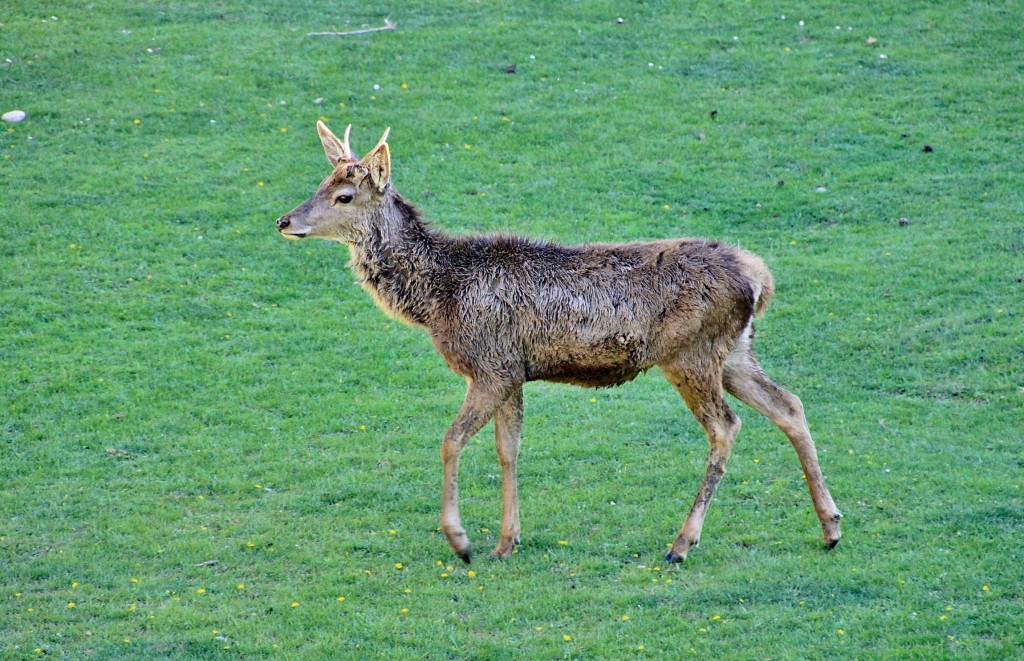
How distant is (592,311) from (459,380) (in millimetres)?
4088

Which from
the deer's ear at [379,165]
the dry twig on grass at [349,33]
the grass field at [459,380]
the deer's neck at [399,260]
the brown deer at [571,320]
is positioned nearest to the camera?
the grass field at [459,380]

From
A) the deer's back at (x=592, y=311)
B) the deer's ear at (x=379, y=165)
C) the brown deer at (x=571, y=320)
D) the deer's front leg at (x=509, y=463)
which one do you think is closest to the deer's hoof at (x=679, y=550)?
the brown deer at (x=571, y=320)

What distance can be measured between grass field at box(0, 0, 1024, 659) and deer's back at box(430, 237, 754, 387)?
4.58 ft

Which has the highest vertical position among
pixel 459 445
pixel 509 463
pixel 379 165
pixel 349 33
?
pixel 379 165

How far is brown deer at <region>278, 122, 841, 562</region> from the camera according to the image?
29.1 ft

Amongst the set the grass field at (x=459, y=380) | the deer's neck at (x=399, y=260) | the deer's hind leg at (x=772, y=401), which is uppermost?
the deer's neck at (x=399, y=260)

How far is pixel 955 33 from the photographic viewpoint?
2064 centimetres

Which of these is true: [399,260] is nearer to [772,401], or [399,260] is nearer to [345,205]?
[345,205]

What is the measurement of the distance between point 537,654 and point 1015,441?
5.44 meters

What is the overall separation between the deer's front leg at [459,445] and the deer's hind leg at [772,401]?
1.79 metres

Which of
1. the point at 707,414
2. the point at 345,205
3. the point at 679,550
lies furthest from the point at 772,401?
the point at 345,205

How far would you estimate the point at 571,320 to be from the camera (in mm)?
8969

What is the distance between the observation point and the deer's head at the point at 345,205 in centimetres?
938

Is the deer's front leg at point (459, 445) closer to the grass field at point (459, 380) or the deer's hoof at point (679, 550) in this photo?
the grass field at point (459, 380)
